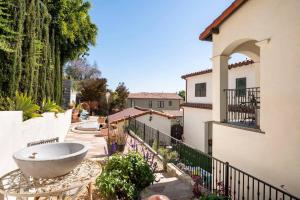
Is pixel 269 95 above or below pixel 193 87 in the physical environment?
below

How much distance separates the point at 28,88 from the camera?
7277 mm

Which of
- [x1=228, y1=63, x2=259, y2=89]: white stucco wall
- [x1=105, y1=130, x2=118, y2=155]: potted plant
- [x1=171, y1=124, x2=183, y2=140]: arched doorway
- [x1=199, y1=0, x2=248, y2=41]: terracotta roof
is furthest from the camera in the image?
[x1=171, y1=124, x2=183, y2=140]: arched doorway

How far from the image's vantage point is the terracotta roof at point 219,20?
6.37 metres

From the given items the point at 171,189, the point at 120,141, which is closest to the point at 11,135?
the point at 171,189

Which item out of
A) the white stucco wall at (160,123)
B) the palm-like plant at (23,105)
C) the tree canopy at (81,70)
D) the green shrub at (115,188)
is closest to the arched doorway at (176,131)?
the white stucco wall at (160,123)

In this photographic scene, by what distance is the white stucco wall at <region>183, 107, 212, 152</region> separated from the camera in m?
15.5

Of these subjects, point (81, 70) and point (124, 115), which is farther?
point (81, 70)

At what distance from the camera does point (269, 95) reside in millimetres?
5309

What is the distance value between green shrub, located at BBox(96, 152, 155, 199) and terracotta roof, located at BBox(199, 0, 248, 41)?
5.00m

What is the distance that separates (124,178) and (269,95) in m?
3.82

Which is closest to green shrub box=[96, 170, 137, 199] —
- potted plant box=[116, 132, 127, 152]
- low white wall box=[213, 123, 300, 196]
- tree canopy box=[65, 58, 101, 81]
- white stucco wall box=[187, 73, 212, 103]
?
low white wall box=[213, 123, 300, 196]

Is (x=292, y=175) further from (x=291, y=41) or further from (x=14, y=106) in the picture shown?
(x=14, y=106)

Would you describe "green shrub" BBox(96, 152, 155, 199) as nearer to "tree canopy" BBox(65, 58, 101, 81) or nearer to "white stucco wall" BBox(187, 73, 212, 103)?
"white stucco wall" BBox(187, 73, 212, 103)

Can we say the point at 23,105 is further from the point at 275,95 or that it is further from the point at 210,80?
the point at 210,80
